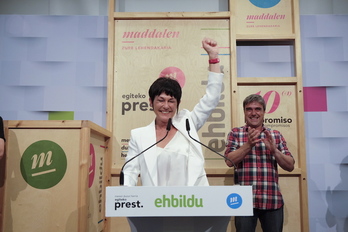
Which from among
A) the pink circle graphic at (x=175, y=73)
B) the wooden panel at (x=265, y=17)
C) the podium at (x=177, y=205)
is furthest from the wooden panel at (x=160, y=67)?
the podium at (x=177, y=205)

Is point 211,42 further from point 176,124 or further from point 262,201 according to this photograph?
point 262,201

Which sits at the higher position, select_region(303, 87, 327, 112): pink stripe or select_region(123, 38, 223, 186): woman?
select_region(303, 87, 327, 112): pink stripe

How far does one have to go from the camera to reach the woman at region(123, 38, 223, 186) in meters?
1.68

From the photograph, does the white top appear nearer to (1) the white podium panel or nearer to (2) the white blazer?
(2) the white blazer

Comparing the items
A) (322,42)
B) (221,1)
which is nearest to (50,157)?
(221,1)

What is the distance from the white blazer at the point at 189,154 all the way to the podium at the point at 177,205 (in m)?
0.37

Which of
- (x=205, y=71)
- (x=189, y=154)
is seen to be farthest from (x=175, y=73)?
(x=189, y=154)

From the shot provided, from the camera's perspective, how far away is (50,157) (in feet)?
6.90

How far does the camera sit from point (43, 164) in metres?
2.09

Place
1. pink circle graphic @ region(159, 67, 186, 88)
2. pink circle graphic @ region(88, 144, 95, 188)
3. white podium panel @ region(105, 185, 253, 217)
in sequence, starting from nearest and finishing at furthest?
white podium panel @ region(105, 185, 253, 217)
pink circle graphic @ region(88, 144, 95, 188)
pink circle graphic @ region(159, 67, 186, 88)

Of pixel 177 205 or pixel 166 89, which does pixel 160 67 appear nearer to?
pixel 166 89

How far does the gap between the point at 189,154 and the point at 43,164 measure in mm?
1000

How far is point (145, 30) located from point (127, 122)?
2.87 ft

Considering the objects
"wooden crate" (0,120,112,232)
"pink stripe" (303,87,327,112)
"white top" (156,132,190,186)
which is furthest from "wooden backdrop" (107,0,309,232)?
"white top" (156,132,190,186)
